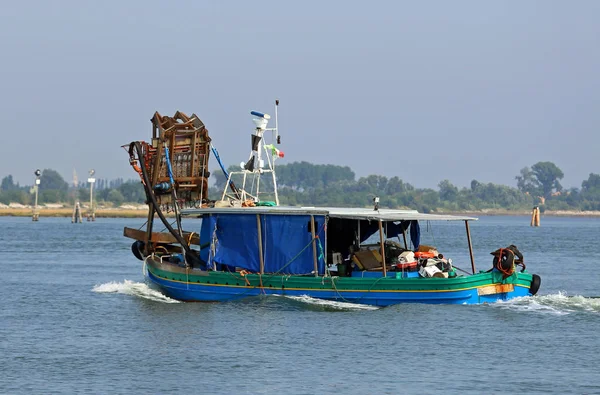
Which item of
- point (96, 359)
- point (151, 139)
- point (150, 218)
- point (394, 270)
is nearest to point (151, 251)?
point (150, 218)

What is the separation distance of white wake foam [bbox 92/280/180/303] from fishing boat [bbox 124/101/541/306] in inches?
27.0

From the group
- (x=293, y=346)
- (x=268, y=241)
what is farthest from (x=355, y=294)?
(x=293, y=346)

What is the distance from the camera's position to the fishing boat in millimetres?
29673

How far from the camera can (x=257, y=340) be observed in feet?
85.8

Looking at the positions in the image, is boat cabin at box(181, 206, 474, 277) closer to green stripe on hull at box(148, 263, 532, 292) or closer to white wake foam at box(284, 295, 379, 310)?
green stripe on hull at box(148, 263, 532, 292)

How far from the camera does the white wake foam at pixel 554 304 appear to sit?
30.5 metres

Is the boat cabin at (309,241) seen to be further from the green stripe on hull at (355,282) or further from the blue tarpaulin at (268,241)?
the green stripe on hull at (355,282)

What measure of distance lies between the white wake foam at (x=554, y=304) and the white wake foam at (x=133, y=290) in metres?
11.1

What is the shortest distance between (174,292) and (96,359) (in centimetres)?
949

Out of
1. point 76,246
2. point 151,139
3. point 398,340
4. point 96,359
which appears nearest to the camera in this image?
point 96,359


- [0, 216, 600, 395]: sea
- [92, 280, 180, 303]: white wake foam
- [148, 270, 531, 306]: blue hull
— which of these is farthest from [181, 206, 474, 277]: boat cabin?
[92, 280, 180, 303]: white wake foam

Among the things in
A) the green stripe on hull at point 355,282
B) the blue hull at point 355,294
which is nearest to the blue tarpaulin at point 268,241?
the green stripe on hull at point 355,282

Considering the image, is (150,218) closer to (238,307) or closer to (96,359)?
(238,307)

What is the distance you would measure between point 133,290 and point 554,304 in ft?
52.9
